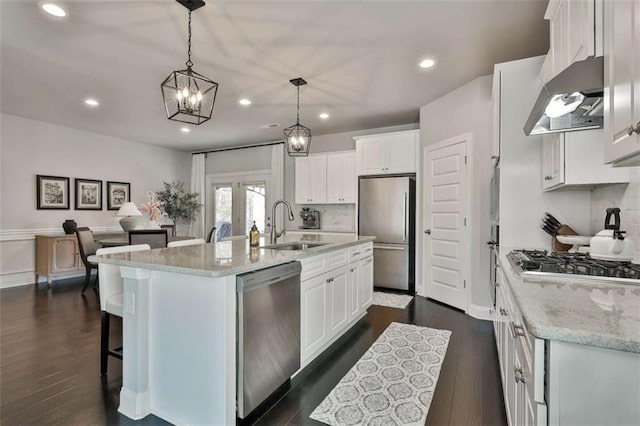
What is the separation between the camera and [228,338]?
5.32 ft

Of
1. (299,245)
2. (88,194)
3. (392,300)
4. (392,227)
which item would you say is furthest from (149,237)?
(392,227)

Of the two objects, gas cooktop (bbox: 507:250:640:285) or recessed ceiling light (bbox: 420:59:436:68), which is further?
recessed ceiling light (bbox: 420:59:436:68)

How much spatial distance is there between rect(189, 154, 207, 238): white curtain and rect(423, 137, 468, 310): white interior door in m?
5.41

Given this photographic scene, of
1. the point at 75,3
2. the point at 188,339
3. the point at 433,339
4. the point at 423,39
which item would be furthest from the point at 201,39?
the point at 433,339

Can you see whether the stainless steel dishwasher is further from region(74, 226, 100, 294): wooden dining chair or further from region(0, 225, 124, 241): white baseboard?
region(0, 225, 124, 241): white baseboard

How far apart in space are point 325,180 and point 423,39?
3.34 meters

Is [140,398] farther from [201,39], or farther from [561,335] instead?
[201,39]

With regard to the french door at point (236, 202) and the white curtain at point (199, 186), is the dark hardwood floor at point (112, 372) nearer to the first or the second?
the french door at point (236, 202)

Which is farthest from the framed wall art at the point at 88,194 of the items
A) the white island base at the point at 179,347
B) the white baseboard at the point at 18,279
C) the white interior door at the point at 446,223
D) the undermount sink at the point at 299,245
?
the white interior door at the point at 446,223

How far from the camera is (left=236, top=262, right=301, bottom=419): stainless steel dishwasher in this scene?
5.57 ft

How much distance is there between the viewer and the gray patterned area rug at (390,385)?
1.84 meters

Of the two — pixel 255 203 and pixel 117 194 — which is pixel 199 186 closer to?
pixel 255 203

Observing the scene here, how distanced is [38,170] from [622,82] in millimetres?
7097

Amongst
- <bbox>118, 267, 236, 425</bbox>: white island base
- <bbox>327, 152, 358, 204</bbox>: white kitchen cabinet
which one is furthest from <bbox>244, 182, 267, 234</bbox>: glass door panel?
<bbox>118, 267, 236, 425</bbox>: white island base
